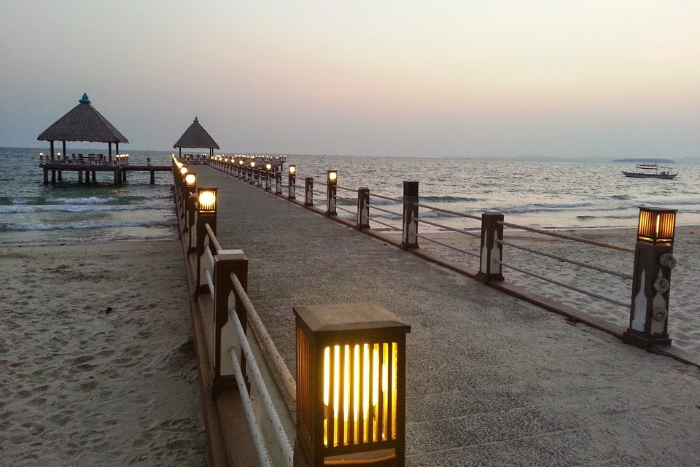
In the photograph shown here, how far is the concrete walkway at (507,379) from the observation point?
111 inches

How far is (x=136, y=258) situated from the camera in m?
14.2

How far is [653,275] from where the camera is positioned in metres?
4.32

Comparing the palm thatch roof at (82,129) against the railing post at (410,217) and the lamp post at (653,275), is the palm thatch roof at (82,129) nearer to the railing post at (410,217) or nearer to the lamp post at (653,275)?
the railing post at (410,217)

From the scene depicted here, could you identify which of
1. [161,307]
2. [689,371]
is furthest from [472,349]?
[161,307]

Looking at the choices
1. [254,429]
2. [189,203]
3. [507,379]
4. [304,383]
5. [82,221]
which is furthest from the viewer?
[82,221]

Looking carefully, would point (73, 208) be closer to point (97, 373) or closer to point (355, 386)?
point (97, 373)

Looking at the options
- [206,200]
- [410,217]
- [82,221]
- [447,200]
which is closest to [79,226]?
[82,221]

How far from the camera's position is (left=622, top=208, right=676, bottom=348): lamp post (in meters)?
4.32

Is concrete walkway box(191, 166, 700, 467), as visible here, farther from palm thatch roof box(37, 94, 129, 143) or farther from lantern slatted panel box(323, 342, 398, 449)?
palm thatch roof box(37, 94, 129, 143)

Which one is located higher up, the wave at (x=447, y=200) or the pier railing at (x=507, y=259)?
the pier railing at (x=507, y=259)

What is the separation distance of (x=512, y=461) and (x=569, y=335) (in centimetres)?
233

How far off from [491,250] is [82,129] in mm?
46252

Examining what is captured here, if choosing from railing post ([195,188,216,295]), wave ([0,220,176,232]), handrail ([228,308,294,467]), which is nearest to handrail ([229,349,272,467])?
handrail ([228,308,294,467])

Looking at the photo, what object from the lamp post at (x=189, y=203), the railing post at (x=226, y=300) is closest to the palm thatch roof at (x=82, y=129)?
the lamp post at (x=189, y=203)
